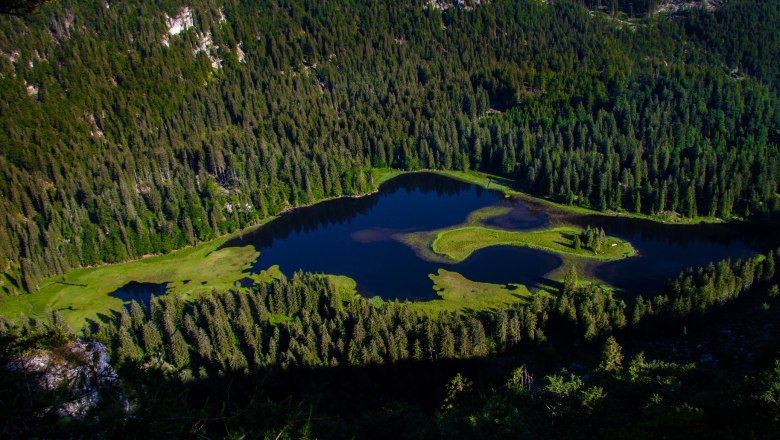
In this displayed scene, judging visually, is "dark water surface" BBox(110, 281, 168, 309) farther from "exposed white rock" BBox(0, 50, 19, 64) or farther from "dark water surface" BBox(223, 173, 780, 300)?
"exposed white rock" BBox(0, 50, 19, 64)

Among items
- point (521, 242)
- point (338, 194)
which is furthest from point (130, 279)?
point (521, 242)

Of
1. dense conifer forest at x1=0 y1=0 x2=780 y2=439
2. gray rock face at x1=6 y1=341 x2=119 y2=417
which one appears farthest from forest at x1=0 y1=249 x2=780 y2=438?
gray rock face at x1=6 y1=341 x2=119 y2=417

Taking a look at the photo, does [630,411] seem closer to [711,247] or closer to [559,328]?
[559,328]

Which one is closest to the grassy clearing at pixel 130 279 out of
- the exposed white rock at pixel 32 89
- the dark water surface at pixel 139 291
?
the dark water surface at pixel 139 291

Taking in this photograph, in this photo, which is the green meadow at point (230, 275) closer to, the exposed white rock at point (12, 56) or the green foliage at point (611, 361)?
the green foliage at point (611, 361)

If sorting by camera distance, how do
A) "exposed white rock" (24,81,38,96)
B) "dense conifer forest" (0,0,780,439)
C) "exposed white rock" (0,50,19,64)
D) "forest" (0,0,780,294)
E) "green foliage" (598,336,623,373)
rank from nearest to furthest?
1. "dense conifer forest" (0,0,780,439)
2. "green foliage" (598,336,623,373)
3. "forest" (0,0,780,294)
4. "exposed white rock" (24,81,38,96)
5. "exposed white rock" (0,50,19,64)

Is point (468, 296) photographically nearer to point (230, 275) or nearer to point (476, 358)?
point (476, 358)

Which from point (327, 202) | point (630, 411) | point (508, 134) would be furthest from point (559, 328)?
point (508, 134)

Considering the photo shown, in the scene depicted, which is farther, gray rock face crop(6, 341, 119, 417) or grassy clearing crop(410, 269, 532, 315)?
grassy clearing crop(410, 269, 532, 315)
